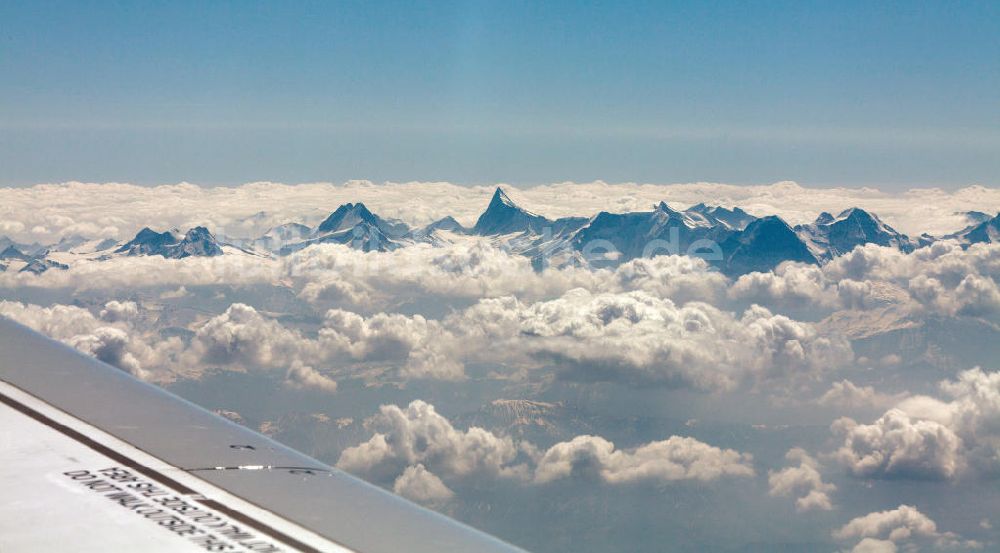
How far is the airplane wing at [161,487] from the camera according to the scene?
24.6 feet

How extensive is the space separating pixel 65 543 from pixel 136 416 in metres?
4.48

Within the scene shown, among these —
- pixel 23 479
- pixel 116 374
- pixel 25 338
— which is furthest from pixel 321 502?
pixel 25 338

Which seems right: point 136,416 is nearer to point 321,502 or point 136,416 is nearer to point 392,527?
point 321,502

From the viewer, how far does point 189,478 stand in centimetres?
923

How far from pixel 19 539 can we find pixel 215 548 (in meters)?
1.74

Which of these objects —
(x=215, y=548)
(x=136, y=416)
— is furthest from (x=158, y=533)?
(x=136, y=416)

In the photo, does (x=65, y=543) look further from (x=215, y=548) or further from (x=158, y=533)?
(x=215, y=548)

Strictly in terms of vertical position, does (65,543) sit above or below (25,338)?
below

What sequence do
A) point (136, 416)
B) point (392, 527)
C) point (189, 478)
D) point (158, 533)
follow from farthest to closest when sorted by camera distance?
point (136, 416), point (189, 478), point (392, 527), point (158, 533)

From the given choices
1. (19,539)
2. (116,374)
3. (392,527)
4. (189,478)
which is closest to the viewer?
(19,539)

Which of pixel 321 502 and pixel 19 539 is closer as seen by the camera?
pixel 19 539

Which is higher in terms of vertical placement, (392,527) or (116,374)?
(116,374)

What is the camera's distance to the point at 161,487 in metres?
8.88

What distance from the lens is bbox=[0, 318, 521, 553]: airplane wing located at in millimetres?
7512
